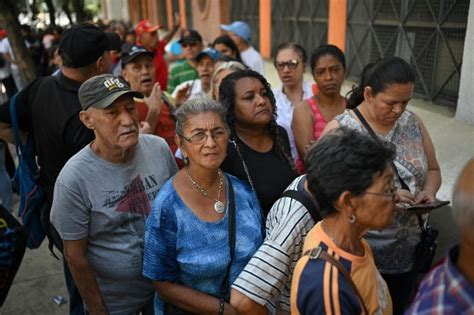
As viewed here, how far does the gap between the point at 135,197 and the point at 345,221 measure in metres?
1.10

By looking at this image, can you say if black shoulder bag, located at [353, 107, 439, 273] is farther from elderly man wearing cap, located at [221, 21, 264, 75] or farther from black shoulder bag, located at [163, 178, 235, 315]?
elderly man wearing cap, located at [221, 21, 264, 75]

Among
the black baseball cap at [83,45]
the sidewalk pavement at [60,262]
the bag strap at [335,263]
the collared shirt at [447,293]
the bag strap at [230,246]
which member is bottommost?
the sidewalk pavement at [60,262]

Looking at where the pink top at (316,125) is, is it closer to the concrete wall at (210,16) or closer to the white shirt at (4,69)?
the white shirt at (4,69)

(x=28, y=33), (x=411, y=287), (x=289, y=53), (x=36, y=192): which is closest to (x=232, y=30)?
(x=289, y=53)

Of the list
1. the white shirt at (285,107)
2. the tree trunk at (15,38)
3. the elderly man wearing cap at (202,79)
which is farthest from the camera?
the tree trunk at (15,38)

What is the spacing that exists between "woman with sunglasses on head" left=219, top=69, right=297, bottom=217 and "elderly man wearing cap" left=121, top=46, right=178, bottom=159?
2.58ft

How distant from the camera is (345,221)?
1492mm

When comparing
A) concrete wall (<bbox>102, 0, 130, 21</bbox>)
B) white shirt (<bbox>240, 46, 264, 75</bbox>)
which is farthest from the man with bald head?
concrete wall (<bbox>102, 0, 130, 21</bbox>)

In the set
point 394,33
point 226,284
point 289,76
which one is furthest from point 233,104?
point 394,33

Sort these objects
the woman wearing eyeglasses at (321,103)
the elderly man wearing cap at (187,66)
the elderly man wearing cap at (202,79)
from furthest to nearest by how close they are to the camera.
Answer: the elderly man wearing cap at (187,66), the elderly man wearing cap at (202,79), the woman wearing eyeglasses at (321,103)

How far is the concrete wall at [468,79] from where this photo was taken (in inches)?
155

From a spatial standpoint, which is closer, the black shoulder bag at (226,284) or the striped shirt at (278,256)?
the striped shirt at (278,256)

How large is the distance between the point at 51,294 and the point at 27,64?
4554 mm

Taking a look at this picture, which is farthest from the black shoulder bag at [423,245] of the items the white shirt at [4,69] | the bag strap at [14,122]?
the white shirt at [4,69]
